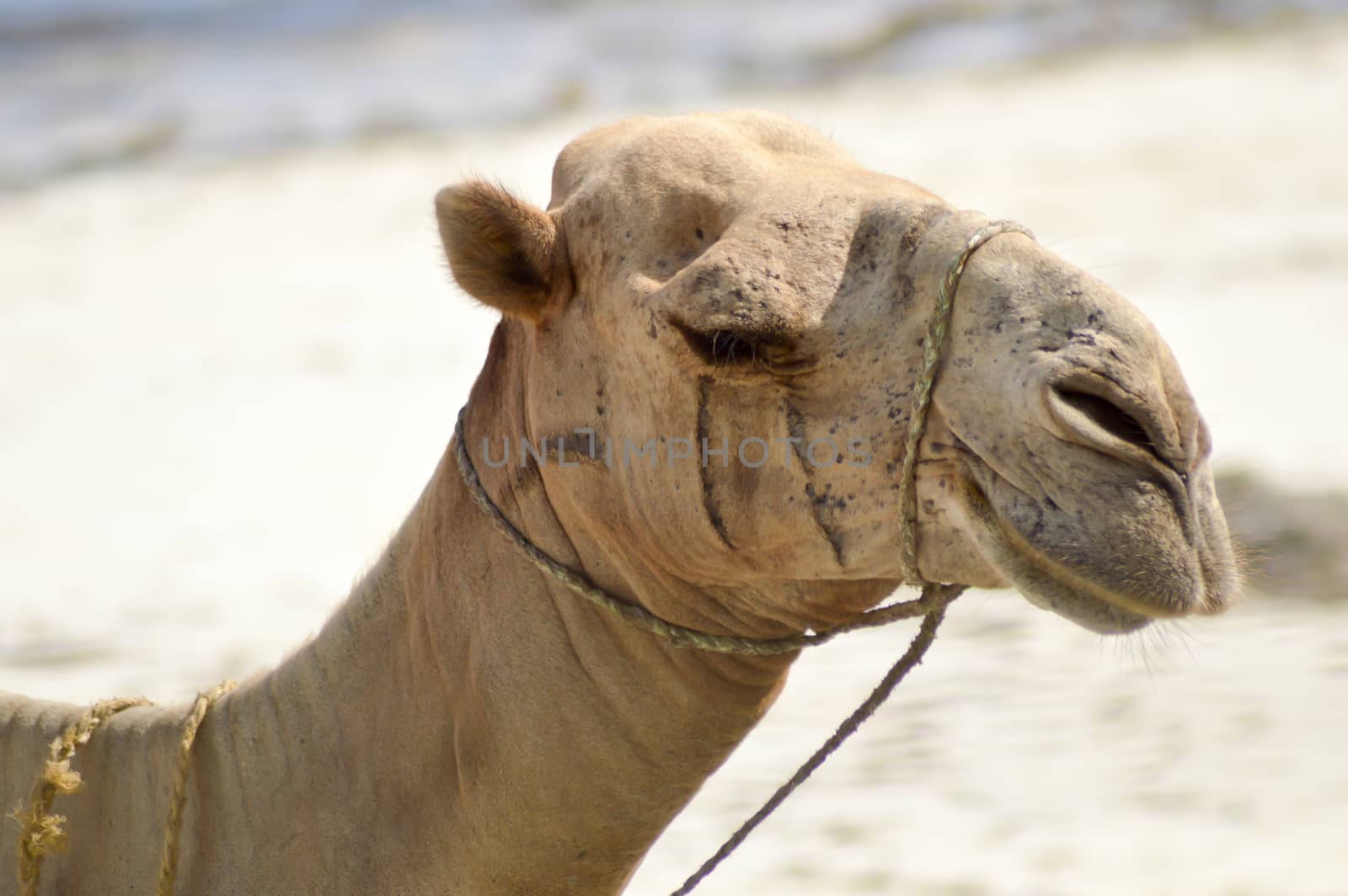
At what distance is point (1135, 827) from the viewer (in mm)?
5508

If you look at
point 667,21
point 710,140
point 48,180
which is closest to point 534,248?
point 710,140

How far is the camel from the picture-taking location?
2.21 m

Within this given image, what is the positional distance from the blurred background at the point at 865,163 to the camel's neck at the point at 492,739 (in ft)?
1.86

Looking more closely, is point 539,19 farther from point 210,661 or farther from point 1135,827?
point 1135,827

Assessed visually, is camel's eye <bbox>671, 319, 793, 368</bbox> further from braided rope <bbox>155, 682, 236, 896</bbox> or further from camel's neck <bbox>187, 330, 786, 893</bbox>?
braided rope <bbox>155, 682, 236, 896</bbox>

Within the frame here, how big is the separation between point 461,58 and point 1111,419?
68.1 ft

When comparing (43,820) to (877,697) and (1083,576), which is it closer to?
(877,697)

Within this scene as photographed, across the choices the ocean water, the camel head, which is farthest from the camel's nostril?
the ocean water

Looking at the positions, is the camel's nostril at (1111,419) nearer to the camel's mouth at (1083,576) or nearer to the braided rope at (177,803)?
the camel's mouth at (1083,576)

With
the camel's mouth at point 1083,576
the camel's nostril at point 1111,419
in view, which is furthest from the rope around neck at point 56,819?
the camel's nostril at point 1111,419

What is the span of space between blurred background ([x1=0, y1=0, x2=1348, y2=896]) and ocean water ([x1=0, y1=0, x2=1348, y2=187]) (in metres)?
0.09

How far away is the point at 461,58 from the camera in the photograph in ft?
72.0

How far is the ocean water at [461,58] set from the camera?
1891 cm


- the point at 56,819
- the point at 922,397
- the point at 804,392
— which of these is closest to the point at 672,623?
the point at 804,392
